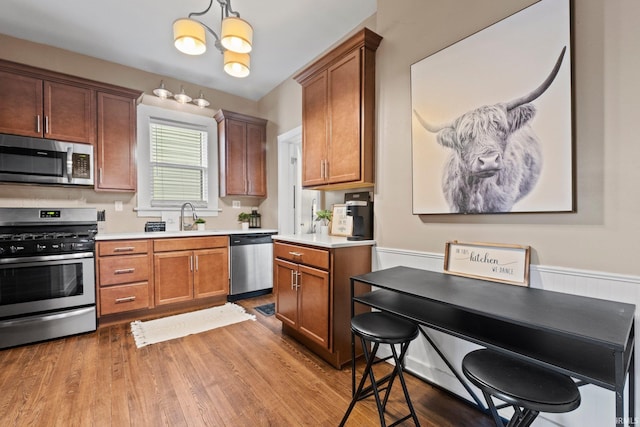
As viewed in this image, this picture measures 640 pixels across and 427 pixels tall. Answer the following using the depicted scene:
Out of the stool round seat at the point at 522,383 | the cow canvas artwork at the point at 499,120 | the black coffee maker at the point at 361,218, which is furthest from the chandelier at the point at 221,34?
the stool round seat at the point at 522,383

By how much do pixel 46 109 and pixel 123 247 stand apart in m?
1.60

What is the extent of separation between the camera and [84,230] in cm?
277

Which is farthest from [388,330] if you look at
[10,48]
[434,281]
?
[10,48]

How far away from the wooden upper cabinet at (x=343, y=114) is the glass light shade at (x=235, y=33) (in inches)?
30.7

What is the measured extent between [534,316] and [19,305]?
149 inches

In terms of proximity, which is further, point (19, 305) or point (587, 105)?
point (19, 305)

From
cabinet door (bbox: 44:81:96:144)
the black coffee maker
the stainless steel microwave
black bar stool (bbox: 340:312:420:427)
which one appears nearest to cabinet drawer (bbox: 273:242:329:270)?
the black coffee maker

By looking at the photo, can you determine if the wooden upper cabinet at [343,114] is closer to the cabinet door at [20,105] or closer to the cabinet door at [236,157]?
the cabinet door at [236,157]

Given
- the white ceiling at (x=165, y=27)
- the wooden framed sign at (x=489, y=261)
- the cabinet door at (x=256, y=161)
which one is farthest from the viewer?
the cabinet door at (x=256, y=161)

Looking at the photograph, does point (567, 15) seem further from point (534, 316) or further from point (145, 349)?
point (145, 349)

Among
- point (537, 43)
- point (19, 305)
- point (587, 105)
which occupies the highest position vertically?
point (537, 43)

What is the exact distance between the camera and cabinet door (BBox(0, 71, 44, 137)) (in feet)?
8.78

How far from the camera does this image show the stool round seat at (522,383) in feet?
3.00

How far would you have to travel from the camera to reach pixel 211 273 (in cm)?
349
